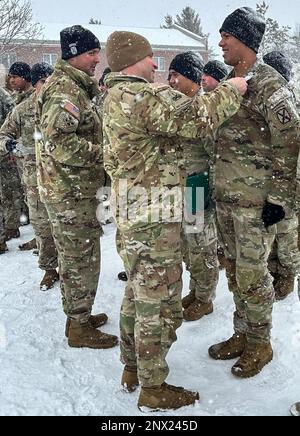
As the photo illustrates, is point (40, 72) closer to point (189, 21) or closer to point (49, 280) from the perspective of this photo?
point (49, 280)

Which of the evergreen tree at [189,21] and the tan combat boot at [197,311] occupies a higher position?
the tan combat boot at [197,311]

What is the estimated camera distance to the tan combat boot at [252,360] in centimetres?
317

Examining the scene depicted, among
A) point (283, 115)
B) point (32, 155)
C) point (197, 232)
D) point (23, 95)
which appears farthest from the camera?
point (23, 95)

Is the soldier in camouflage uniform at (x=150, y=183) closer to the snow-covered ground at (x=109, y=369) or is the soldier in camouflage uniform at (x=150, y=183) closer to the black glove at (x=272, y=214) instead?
the snow-covered ground at (x=109, y=369)

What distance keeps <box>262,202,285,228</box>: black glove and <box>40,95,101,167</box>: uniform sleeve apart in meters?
1.40

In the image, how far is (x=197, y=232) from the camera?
4.00m

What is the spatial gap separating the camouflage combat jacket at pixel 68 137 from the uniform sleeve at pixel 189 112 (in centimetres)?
107

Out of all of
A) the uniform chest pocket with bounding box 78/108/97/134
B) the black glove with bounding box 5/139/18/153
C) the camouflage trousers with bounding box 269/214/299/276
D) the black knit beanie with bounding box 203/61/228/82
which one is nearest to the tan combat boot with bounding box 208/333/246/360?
the camouflage trousers with bounding box 269/214/299/276

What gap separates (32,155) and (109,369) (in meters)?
3.09

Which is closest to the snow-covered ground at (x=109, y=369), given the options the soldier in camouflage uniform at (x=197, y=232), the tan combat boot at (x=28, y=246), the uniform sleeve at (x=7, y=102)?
the soldier in camouflage uniform at (x=197, y=232)

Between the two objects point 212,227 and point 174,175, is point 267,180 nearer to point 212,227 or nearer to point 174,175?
point 174,175

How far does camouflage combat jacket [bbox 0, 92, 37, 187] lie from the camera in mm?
5586

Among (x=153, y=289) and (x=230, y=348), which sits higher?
Result: (x=153, y=289)

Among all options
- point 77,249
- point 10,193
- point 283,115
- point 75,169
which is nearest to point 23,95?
point 10,193
